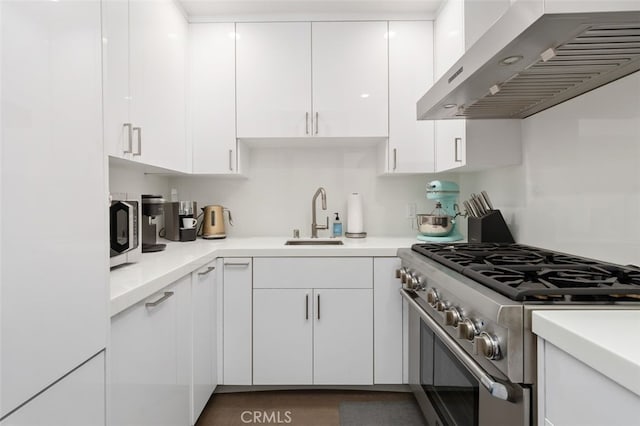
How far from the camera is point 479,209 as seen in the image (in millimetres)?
2096

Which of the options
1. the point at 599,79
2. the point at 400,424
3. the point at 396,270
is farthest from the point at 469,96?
the point at 400,424

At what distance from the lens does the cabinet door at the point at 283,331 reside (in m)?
2.07

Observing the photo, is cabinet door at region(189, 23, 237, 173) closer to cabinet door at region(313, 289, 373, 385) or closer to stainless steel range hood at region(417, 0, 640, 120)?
cabinet door at region(313, 289, 373, 385)

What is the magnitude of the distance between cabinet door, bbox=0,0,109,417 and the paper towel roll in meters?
1.76

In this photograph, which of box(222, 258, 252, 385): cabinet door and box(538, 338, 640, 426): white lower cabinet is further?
box(222, 258, 252, 385): cabinet door

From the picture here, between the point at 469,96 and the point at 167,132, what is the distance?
1493 mm

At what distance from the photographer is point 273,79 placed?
2.37 m

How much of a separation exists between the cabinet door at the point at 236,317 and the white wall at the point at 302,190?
0.67 meters

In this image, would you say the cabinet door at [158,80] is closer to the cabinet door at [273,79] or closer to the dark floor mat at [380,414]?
the cabinet door at [273,79]

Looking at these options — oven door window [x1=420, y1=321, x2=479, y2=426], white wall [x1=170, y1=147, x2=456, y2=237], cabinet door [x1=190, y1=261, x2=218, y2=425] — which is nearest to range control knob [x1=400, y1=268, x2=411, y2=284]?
oven door window [x1=420, y1=321, x2=479, y2=426]

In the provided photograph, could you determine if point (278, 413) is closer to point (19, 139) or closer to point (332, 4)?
point (19, 139)

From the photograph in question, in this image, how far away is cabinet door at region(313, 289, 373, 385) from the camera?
2070 millimetres

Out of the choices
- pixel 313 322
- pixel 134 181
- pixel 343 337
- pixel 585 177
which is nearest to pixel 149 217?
pixel 134 181

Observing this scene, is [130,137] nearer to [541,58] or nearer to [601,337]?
[541,58]
